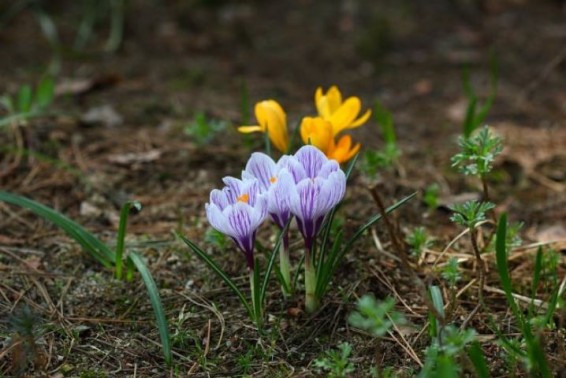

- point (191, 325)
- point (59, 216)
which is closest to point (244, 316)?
point (191, 325)

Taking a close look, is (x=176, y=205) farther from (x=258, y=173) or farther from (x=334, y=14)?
(x=334, y=14)

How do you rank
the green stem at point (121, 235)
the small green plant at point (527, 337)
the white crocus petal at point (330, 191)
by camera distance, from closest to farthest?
the small green plant at point (527, 337), the white crocus petal at point (330, 191), the green stem at point (121, 235)

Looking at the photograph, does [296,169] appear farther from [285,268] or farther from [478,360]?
[478,360]

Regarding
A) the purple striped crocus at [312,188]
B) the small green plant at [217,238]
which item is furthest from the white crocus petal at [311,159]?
the small green plant at [217,238]

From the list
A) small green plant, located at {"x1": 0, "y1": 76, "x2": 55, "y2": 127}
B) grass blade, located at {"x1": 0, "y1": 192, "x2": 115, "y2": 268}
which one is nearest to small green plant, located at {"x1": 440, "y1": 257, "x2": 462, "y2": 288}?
grass blade, located at {"x1": 0, "y1": 192, "x2": 115, "y2": 268}

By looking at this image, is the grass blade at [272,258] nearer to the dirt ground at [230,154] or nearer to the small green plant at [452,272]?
the dirt ground at [230,154]

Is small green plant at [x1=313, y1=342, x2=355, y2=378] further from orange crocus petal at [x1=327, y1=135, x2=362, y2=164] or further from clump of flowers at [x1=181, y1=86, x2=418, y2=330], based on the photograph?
orange crocus petal at [x1=327, y1=135, x2=362, y2=164]

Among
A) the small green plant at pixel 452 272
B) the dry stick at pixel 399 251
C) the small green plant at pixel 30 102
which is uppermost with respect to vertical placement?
the dry stick at pixel 399 251
